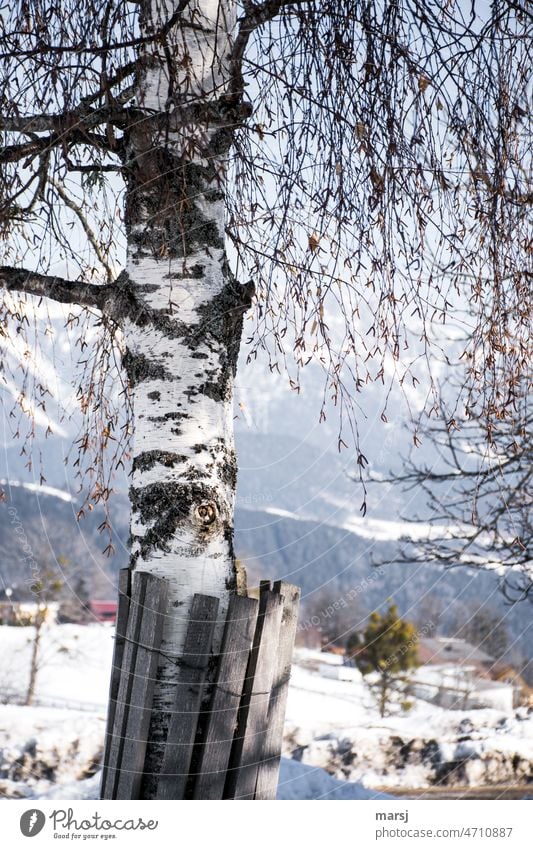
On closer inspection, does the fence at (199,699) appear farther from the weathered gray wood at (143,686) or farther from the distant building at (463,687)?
the distant building at (463,687)

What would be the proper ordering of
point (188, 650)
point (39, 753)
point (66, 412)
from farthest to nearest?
point (39, 753) < point (66, 412) < point (188, 650)

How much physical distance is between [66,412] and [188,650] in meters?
1.12

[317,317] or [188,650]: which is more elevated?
[317,317]

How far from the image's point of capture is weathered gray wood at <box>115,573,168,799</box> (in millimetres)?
1417

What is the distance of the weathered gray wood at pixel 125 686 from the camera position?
145cm

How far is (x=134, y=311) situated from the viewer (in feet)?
5.09

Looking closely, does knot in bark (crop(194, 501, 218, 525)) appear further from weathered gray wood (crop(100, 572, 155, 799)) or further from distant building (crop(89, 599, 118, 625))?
distant building (crop(89, 599, 118, 625))

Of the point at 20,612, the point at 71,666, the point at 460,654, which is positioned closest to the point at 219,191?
the point at 20,612

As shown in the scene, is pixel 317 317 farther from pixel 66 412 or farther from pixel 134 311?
pixel 66 412

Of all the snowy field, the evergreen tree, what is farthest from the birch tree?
the evergreen tree
